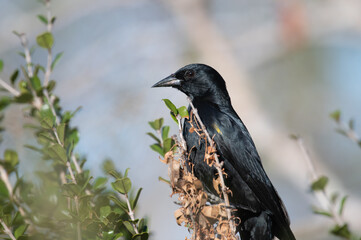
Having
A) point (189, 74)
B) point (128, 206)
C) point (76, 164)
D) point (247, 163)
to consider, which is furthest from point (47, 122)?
point (189, 74)

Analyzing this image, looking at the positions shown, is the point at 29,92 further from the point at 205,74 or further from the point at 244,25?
the point at 244,25

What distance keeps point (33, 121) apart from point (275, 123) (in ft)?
22.1

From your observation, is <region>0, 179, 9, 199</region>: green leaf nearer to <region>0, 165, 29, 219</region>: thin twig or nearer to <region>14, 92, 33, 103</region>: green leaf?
<region>0, 165, 29, 219</region>: thin twig

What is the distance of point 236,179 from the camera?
9.42 feet

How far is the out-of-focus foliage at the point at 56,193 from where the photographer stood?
176cm

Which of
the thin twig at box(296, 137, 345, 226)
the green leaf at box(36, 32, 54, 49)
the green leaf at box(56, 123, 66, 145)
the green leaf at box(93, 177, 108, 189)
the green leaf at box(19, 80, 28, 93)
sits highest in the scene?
the green leaf at box(36, 32, 54, 49)

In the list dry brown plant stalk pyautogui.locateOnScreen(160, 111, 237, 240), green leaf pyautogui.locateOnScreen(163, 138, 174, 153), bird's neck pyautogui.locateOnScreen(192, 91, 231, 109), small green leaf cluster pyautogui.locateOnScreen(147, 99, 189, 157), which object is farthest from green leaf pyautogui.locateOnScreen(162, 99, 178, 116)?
bird's neck pyautogui.locateOnScreen(192, 91, 231, 109)

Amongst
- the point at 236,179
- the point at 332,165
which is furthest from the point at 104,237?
the point at 332,165

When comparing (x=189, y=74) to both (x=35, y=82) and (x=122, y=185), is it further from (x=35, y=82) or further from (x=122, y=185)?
(x=122, y=185)

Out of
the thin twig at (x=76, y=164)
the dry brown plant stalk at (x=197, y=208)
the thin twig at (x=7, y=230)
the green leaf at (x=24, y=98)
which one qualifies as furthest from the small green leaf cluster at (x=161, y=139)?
the thin twig at (x=7, y=230)

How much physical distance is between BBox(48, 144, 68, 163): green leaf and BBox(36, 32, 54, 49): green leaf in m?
0.66

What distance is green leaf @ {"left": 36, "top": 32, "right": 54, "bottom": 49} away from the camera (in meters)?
2.33

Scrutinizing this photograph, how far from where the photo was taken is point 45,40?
7.70 feet

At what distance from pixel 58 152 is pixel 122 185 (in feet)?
1.08
